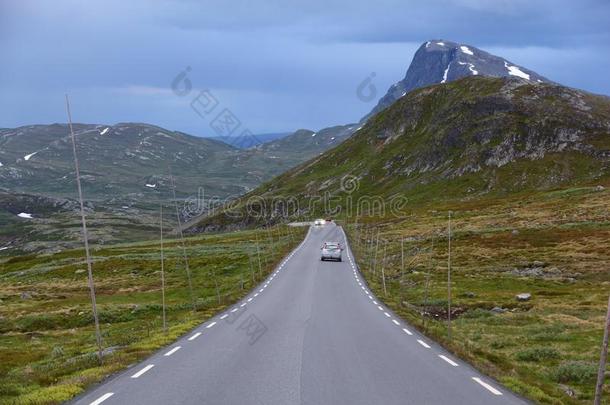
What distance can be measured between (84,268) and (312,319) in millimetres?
70747

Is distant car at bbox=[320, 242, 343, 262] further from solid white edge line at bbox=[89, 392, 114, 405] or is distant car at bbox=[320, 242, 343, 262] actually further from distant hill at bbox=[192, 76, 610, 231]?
distant hill at bbox=[192, 76, 610, 231]

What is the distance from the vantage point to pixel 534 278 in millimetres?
47562

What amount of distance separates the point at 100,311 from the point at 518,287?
3103cm

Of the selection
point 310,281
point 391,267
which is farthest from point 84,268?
point 310,281

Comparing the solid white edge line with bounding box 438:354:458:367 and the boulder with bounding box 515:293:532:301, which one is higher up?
the solid white edge line with bounding box 438:354:458:367

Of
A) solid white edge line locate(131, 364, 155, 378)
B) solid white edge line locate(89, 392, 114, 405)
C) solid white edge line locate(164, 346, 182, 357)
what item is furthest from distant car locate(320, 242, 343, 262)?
solid white edge line locate(89, 392, 114, 405)

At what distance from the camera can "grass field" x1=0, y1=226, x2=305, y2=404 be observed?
51.1ft

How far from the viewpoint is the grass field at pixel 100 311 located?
51.1ft

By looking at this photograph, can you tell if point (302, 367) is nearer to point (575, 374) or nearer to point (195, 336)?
point (195, 336)

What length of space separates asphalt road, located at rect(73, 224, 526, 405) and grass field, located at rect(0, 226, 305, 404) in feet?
4.09

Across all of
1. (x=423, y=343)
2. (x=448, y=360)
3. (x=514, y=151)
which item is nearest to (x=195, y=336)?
(x=423, y=343)

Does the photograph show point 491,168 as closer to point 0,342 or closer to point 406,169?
point 406,169

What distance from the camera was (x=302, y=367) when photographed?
1470cm

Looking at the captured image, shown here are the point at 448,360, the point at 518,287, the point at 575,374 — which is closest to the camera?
the point at 448,360
